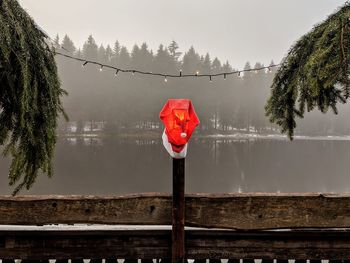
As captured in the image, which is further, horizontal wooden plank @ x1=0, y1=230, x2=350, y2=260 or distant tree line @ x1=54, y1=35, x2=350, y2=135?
distant tree line @ x1=54, y1=35, x2=350, y2=135

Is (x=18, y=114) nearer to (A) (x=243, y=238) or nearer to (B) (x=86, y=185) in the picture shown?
(A) (x=243, y=238)

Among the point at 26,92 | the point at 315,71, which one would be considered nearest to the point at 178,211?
the point at 26,92

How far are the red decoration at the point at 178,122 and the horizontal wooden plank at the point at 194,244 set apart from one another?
75 centimetres

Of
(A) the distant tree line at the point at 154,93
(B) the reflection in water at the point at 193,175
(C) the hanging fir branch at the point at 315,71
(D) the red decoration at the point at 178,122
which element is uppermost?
(A) the distant tree line at the point at 154,93

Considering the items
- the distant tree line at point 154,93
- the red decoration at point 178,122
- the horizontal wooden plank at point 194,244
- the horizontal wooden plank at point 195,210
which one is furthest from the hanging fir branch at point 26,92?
the distant tree line at point 154,93

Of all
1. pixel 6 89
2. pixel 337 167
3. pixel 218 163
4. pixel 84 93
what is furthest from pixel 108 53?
pixel 6 89

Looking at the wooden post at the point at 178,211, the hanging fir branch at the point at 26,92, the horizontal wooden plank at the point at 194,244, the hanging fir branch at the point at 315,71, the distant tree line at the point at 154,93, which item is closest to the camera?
the wooden post at the point at 178,211

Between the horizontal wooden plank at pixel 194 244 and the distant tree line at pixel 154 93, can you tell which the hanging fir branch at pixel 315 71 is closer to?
the horizontal wooden plank at pixel 194 244

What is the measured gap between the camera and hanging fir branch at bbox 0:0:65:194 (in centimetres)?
303

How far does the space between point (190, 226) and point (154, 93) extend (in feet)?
297

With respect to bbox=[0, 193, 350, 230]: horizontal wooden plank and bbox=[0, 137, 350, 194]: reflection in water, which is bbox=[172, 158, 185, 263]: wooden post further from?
bbox=[0, 137, 350, 194]: reflection in water

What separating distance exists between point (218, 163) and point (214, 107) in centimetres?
6085

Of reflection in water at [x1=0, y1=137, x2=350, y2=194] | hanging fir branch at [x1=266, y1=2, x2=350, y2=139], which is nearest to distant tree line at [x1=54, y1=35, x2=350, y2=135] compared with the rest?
reflection in water at [x1=0, y1=137, x2=350, y2=194]

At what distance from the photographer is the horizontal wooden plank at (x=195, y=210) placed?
2420mm
